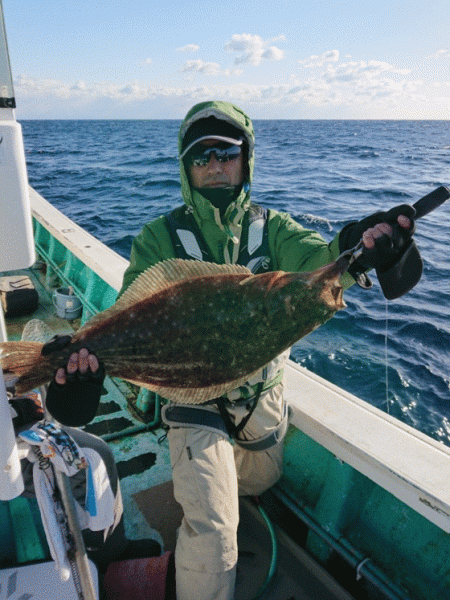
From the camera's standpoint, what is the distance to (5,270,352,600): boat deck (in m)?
2.84

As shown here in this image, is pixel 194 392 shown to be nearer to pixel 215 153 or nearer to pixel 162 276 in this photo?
pixel 162 276

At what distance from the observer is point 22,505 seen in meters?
2.79

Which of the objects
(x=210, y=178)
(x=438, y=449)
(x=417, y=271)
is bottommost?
(x=438, y=449)

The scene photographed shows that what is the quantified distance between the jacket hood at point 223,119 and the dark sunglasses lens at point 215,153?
0.36ft

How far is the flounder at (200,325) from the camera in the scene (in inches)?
73.7

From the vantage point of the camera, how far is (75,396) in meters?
2.05

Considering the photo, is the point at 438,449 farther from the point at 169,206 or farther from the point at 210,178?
the point at 169,206

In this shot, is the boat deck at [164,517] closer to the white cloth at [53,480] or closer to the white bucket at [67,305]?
the white cloth at [53,480]

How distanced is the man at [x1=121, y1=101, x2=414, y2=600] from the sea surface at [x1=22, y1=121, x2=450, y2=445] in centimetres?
179

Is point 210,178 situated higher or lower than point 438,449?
higher

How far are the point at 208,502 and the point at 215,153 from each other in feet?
7.13

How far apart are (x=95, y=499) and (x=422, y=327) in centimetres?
722

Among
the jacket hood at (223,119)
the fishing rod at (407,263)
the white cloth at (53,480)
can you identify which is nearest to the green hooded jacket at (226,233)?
the jacket hood at (223,119)

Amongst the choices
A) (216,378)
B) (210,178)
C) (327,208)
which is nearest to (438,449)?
(216,378)
